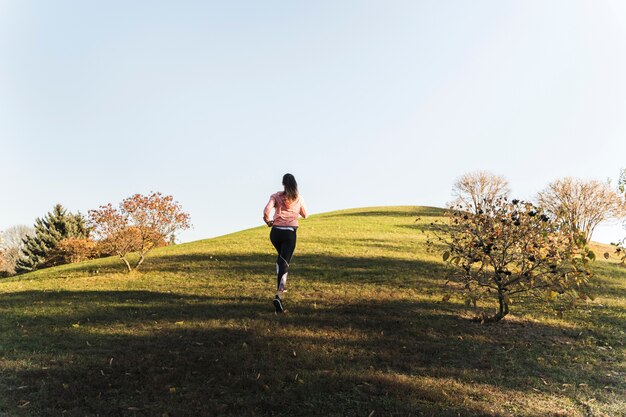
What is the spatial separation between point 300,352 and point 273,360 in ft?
1.96

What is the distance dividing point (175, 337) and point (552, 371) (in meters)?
7.14

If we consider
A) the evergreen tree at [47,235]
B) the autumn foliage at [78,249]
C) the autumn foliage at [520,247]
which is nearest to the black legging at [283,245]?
the autumn foliage at [520,247]

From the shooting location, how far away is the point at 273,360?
7188 mm

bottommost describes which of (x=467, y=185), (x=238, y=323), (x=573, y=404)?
(x=573, y=404)

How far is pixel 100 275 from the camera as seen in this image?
17.3 m

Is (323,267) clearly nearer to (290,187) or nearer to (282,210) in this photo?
(282,210)

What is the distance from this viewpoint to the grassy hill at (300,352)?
5.90m

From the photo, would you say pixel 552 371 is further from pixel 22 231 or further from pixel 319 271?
pixel 22 231

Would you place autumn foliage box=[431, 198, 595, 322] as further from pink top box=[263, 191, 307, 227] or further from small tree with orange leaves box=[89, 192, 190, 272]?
small tree with orange leaves box=[89, 192, 190, 272]

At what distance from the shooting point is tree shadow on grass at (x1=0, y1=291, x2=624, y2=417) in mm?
5805

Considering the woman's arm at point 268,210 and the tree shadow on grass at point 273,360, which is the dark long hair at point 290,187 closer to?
the woman's arm at point 268,210

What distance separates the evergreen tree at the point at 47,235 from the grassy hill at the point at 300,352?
43.0 m

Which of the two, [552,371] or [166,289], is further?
[166,289]

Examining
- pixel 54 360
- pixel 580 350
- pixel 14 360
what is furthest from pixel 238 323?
pixel 580 350
